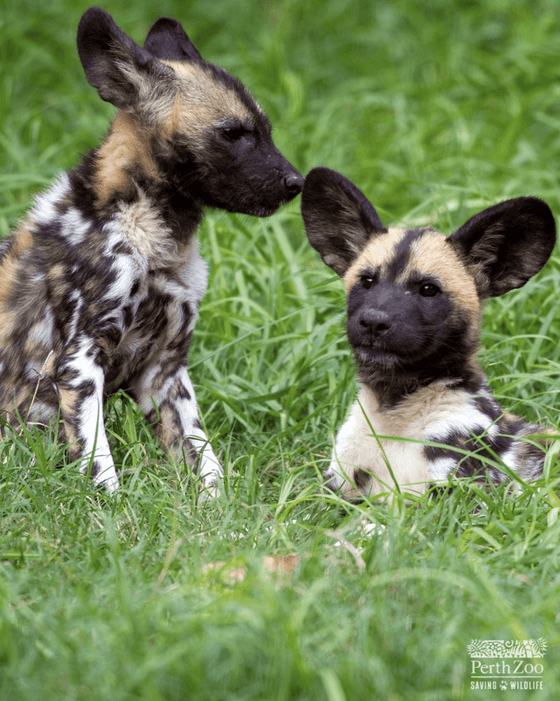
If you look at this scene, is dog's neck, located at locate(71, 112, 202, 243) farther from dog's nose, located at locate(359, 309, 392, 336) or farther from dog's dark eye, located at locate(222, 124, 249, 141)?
dog's nose, located at locate(359, 309, 392, 336)

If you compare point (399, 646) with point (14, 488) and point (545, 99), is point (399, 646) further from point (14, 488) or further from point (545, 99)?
point (545, 99)

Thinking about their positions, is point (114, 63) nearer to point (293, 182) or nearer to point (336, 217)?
point (293, 182)

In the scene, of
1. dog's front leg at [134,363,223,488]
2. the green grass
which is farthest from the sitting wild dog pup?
dog's front leg at [134,363,223,488]

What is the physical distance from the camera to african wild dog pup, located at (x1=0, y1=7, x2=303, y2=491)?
379cm

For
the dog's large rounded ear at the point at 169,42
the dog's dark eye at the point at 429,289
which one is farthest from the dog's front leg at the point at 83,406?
the dog's large rounded ear at the point at 169,42

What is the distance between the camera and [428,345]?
11.9ft

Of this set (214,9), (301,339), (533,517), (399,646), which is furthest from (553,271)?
(214,9)

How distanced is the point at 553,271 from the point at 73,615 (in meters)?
4.10

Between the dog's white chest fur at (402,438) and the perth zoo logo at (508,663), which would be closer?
the perth zoo logo at (508,663)

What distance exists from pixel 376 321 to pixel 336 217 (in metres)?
0.86

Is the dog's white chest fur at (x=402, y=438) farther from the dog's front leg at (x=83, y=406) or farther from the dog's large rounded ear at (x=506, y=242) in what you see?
the dog's front leg at (x=83, y=406)

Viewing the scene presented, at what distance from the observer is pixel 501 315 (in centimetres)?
512

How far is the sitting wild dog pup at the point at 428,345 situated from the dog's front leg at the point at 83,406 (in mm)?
1064

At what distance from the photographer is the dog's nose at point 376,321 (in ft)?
11.6
